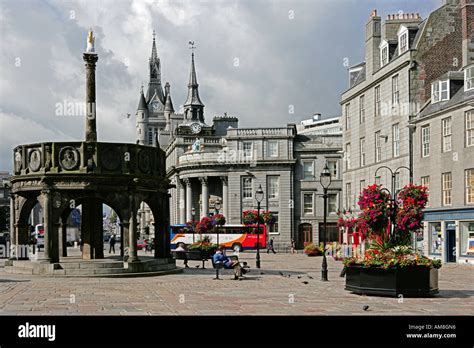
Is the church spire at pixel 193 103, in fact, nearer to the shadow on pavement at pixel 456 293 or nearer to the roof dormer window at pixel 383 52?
the roof dormer window at pixel 383 52

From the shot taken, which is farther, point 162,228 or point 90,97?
point 162,228

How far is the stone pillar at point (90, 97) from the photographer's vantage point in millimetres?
29969

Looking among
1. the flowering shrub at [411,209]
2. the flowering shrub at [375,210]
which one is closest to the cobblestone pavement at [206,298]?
the flowering shrub at [375,210]

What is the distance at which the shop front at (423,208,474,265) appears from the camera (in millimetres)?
40531

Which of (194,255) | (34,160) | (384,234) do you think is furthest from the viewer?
(194,255)

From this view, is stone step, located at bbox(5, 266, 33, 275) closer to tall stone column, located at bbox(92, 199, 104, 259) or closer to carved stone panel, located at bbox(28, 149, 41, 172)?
tall stone column, located at bbox(92, 199, 104, 259)

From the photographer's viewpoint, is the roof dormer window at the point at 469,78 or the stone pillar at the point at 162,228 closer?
the stone pillar at the point at 162,228

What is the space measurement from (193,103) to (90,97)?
98.5m

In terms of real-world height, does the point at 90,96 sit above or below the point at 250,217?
above

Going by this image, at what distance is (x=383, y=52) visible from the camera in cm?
5288

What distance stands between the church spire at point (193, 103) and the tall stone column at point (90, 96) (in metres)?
96.9

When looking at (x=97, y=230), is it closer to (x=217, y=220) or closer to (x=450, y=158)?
(x=450, y=158)

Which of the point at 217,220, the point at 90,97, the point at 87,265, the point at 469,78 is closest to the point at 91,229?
the point at 87,265
